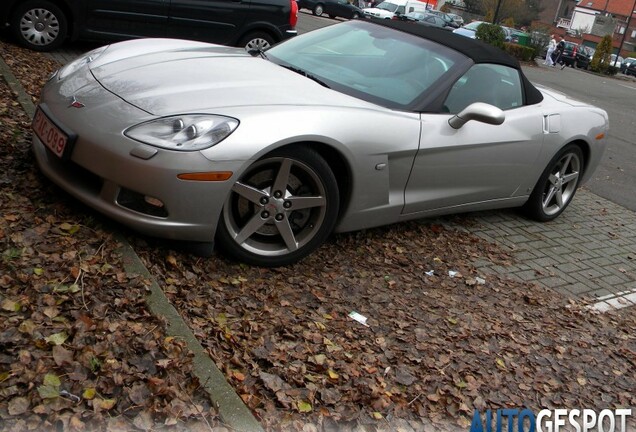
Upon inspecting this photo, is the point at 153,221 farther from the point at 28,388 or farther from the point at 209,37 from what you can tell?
the point at 209,37

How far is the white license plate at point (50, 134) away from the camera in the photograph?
3.78 m

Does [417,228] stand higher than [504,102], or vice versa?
[504,102]

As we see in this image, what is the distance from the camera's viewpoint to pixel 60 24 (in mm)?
8766

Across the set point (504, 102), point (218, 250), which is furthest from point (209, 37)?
point (218, 250)

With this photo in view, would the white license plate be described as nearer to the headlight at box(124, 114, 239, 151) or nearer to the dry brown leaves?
the headlight at box(124, 114, 239, 151)

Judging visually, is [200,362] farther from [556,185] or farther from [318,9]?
[318,9]

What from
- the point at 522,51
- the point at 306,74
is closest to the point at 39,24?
the point at 306,74

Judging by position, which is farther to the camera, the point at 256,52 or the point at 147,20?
the point at 147,20

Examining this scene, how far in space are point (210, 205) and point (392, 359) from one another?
1.21 metres

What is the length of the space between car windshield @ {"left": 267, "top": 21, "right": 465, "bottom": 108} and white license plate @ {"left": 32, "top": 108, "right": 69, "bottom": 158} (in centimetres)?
170

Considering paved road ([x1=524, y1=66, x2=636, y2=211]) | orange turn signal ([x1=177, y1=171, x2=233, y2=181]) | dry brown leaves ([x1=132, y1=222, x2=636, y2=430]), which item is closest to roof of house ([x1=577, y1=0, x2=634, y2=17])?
paved road ([x1=524, y1=66, x2=636, y2=211])

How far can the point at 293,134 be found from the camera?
3799 mm

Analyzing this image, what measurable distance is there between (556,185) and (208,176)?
3648 mm

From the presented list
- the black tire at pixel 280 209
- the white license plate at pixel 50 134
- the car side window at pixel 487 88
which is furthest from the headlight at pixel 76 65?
the car side window at pixel 487 88
